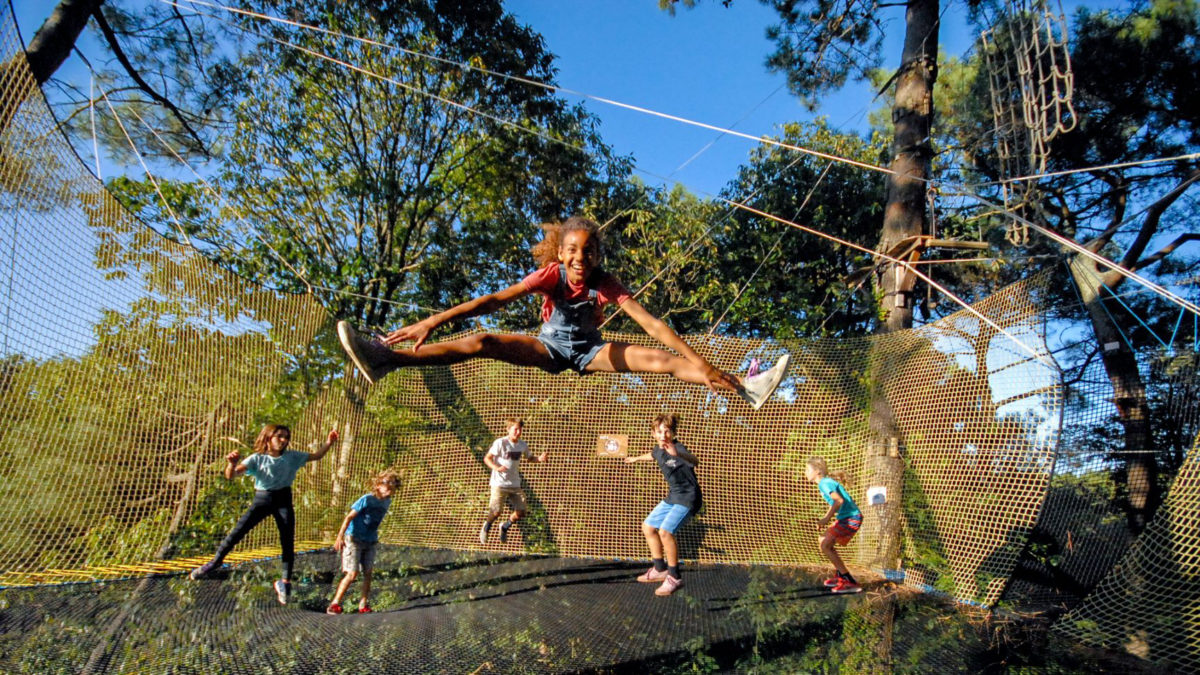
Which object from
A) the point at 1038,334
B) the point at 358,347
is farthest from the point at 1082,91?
the point at 358,347

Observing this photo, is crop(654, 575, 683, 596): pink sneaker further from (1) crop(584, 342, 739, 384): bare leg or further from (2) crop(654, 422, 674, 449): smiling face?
(1) crop(584, 342, 739, 384): bare leg

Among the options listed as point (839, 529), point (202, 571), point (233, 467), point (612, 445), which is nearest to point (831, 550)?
point (839, 529)

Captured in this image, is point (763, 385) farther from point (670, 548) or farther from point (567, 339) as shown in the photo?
point (670, 548)

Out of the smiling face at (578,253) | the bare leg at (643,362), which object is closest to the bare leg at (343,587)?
the bare leg at (643,362)

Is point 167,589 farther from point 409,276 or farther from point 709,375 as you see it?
point 409,276

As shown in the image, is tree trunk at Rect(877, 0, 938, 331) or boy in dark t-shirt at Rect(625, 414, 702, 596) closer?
boy in dark t-shirt at Rect(625, 414, 702, 596)

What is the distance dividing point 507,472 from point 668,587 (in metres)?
1.96

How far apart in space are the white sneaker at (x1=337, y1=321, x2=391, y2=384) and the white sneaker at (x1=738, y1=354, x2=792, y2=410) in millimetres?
1700

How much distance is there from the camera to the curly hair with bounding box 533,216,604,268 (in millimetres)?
3502

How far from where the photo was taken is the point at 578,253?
3.45m

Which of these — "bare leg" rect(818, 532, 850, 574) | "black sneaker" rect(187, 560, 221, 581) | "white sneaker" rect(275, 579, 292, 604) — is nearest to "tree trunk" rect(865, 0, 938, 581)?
"bare leg" rect(818, 532, 850, 574)

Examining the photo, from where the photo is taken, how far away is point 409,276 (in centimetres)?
1010

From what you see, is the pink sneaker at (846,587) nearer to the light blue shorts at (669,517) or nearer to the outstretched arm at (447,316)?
the light blue shorts at (669,517)

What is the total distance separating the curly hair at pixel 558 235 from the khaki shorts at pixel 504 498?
2911 mm
